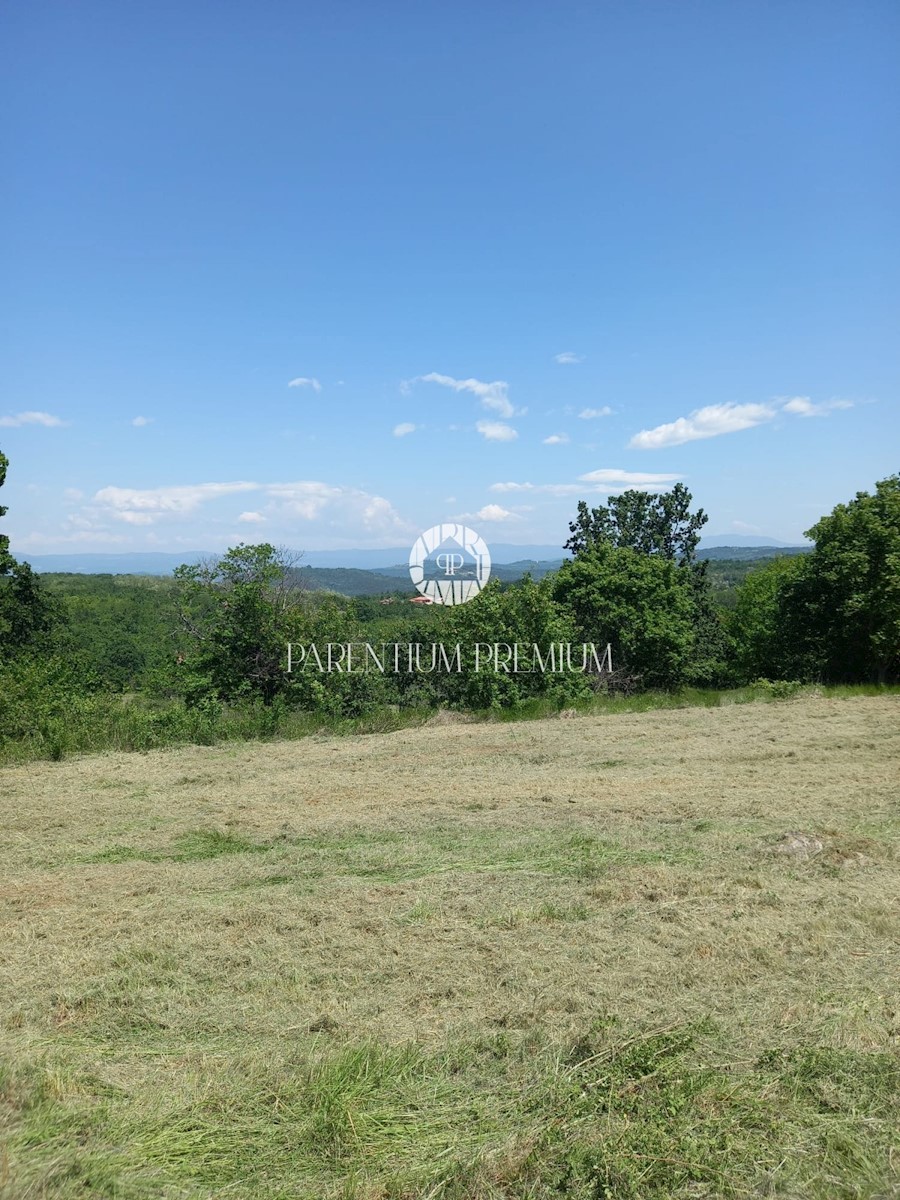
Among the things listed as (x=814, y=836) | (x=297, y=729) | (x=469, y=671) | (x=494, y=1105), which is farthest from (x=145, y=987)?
(x=469, y=671)

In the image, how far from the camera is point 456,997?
3463 millimetres

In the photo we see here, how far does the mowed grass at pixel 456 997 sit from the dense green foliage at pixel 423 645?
4.87 m

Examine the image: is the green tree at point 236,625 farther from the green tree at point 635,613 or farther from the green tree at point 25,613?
the green tree at point 635,613

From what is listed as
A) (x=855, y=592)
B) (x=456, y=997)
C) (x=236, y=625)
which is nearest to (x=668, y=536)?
(x=855, y=592)

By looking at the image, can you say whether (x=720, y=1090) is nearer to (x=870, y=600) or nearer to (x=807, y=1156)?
(x=807, y=1156)

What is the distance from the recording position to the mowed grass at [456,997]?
2.32 meters

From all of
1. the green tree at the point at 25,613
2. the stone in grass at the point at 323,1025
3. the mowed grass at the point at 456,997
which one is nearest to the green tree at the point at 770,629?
the mowed grass at the point at 456,997

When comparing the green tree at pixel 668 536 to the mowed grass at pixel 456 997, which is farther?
the green tree at pixel 668 536

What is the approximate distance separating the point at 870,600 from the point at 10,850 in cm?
1783

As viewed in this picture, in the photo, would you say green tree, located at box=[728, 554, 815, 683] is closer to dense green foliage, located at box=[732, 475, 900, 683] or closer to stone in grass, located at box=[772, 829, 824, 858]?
dense green foliage, located at box=[732, 475, 900, 683]

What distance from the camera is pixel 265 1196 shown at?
2.22 metres

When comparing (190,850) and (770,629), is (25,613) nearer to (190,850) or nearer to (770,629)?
(190,850)

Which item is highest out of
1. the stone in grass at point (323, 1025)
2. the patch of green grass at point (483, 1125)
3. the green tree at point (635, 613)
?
the green tree at point (635, 613)

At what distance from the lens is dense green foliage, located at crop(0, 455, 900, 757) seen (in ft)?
38.7
